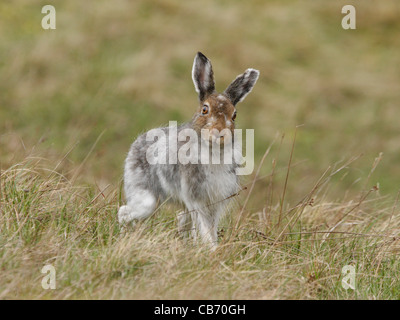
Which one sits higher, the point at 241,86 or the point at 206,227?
the point at 241,86

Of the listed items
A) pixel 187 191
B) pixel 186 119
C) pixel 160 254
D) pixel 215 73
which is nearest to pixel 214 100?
pixel 187 191

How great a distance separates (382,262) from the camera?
22.2 ft

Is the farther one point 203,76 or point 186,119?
point 186,119

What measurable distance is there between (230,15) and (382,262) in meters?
14.3

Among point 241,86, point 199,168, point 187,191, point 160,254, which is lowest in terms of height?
point 160,254

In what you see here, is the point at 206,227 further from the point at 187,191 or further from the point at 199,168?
the point at 199,168

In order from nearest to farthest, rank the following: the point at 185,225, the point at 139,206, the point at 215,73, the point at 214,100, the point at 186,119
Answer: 1. the point at 214,100
2. the point at 185,225
3. the point at 139,206
4. the point at 186,119
5. the point at 215,73

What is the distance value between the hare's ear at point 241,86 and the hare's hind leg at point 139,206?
4.40 ft

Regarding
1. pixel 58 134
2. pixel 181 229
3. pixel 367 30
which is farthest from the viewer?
pixel 367 30

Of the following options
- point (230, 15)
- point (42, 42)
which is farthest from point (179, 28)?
point (42, 42)

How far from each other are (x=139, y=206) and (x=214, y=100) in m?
1.36

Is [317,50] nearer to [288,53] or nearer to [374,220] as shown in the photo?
[288,53]

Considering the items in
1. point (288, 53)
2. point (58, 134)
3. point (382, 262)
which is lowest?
point (382, 262)

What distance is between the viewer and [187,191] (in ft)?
24.0
